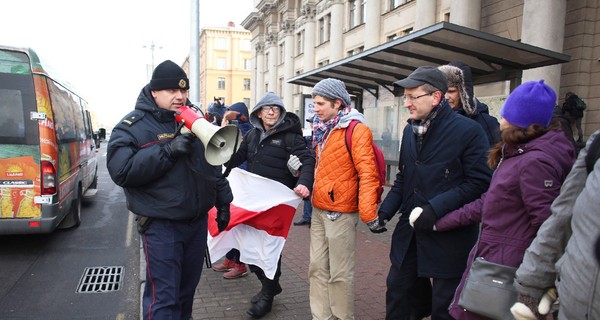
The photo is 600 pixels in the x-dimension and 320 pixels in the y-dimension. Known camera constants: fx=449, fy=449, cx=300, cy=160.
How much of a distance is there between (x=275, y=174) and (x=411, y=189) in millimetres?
1528

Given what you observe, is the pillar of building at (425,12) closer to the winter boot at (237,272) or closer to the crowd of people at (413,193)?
the winter boot at (237,272)

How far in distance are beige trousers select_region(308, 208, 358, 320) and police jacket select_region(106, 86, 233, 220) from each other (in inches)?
38.1

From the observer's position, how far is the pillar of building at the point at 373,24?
20.5 metres

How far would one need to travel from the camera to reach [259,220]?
13.7 ft

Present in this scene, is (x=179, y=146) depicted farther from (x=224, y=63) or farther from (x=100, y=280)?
(x=224, y=63)

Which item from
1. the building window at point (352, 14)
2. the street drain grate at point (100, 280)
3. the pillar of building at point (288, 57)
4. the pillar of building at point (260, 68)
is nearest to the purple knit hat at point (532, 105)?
the street drain grate at point (100, 280)

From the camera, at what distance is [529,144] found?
6.97ft

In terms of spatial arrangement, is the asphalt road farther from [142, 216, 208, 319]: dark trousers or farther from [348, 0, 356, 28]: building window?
[348, 0, 356, 28]: building window

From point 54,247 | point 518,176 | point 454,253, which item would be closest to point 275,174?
point 454,253

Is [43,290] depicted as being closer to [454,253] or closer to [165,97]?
[165,97]

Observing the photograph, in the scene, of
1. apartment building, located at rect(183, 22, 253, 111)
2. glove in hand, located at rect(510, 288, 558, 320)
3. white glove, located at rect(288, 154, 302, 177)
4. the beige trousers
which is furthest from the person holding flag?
apartment building, located at rect(183, 22, 253, 111)

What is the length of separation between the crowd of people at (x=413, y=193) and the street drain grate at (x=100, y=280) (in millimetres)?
1953

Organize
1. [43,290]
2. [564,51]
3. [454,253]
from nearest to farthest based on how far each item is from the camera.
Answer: [454,253] < [43,290] < [564,51]

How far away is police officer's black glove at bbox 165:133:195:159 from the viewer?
8.77 feet
